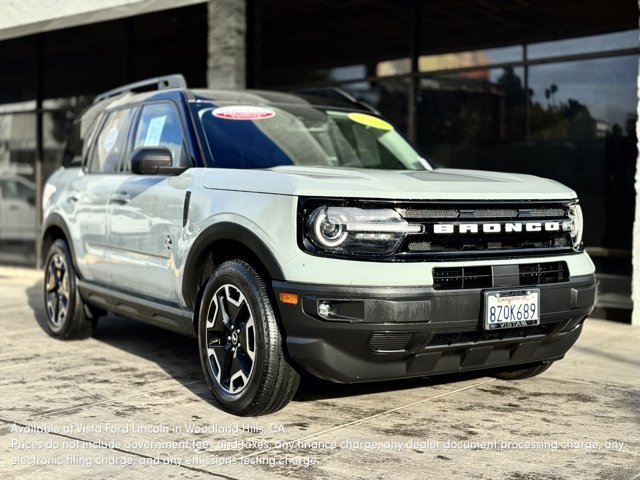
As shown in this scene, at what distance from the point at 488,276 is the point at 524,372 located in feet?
4.40

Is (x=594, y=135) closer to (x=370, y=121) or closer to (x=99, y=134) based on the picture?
(x=370, y=121)

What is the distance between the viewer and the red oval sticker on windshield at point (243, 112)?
5.63 m

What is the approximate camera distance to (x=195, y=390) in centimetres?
530

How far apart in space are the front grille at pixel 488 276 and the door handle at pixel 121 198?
246 centimetres

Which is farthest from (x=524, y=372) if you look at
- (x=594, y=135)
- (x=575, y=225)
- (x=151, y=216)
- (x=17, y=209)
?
(x=17, y=209)

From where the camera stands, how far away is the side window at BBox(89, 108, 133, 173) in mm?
6441

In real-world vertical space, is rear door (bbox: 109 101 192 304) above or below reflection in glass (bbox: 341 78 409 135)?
below

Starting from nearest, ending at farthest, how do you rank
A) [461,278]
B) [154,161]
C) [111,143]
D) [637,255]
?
1. [461,278]
2. [154,161]
3. [111,143]
4. [637,255]

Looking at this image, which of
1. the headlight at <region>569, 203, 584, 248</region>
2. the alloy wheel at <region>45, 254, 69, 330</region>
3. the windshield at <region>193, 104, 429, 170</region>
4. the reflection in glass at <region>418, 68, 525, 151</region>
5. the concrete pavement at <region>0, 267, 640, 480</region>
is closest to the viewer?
the concrete pavement at <region>0, 267, 640, 480</region>

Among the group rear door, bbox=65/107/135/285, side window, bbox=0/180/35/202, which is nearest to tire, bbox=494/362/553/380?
rear door, bbox=65/107/135/285

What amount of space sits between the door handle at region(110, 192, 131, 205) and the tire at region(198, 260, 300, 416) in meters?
1.29

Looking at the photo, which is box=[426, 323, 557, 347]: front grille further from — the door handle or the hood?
the door handle

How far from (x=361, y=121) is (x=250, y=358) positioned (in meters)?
2.37

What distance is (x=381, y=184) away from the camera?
4.37 meters
